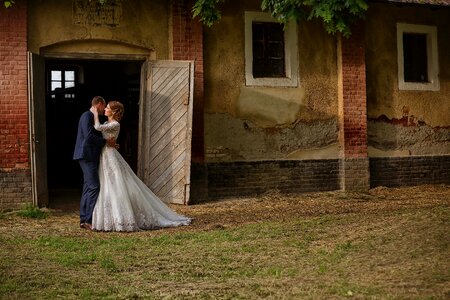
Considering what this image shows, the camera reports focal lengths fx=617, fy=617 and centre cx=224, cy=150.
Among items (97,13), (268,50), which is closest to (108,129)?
(97,13)

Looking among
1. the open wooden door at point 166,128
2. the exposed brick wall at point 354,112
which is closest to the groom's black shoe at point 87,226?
the open wooden door at point 166,128

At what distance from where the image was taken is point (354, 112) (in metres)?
12.8

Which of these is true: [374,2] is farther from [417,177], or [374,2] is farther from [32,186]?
[32,186]

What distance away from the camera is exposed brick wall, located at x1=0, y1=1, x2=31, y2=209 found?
10.3 meters

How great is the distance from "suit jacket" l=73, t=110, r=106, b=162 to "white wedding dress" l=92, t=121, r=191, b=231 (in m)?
0.08

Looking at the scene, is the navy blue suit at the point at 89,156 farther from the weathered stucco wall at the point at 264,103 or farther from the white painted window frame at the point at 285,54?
the white painted window frame at the point at 285,54

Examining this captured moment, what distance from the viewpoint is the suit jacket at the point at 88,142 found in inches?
338

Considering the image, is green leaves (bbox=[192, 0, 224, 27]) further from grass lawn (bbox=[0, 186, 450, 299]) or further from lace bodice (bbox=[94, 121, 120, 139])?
grass lawn (bbox=[0, 186, 450, 299])

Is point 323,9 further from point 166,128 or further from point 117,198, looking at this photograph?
point 117,198

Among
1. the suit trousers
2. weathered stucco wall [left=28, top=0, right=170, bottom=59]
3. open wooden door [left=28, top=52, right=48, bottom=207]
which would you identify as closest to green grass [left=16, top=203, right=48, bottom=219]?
open wooden door [left=28, top=52, right=48, bottom=207]

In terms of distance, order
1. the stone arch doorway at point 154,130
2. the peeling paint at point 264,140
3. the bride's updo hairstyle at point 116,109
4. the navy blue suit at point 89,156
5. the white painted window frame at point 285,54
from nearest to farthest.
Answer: the navy blue suit at point 89,156
the bride's updo hairstyle at point 116,109
the stone arch doorway at point 154,130
the peeling paint at point 264,140
the white painted window frame at point 285,54

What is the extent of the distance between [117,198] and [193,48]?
13.1ft

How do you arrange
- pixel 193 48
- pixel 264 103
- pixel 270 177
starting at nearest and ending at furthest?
pixel 193 48, pixel 264 103, pixel 270 177

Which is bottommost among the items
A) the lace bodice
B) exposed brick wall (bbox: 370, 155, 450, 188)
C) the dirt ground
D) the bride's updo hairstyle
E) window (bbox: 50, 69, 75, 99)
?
the dirt ground
